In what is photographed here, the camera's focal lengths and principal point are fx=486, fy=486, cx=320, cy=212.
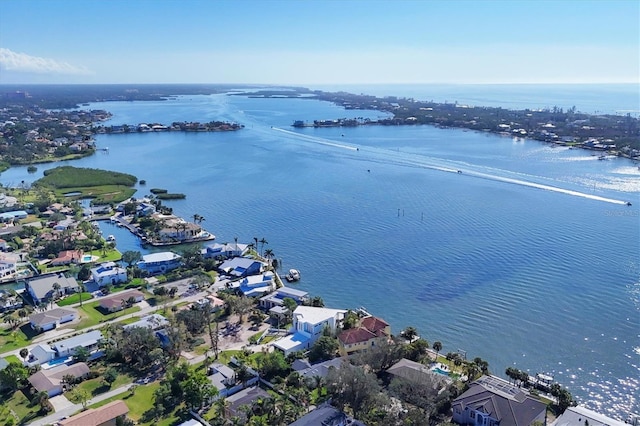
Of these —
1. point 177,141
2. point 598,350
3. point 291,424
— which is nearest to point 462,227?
point 598,350

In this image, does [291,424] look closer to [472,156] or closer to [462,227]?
[462,227]

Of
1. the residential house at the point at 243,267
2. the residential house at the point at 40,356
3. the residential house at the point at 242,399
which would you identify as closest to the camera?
the residential house at the point at 242,399

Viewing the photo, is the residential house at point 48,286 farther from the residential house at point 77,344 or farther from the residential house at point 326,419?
the residential house at point 326,419

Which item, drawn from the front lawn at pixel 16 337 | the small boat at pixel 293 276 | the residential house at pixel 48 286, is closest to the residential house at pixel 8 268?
the residential house at pixel 48 286

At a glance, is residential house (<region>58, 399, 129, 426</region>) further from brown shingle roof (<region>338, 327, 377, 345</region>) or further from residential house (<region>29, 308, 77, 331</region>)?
brown shingle roof (<region>338, 327, 377, 345</region>)

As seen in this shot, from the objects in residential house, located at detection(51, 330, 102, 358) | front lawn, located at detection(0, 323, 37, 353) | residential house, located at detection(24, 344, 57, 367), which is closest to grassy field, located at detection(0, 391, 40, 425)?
residential house, located at detection(24, 344, 57, 367)

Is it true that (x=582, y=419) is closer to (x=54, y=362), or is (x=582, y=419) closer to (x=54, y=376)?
(x=54, y=376)
